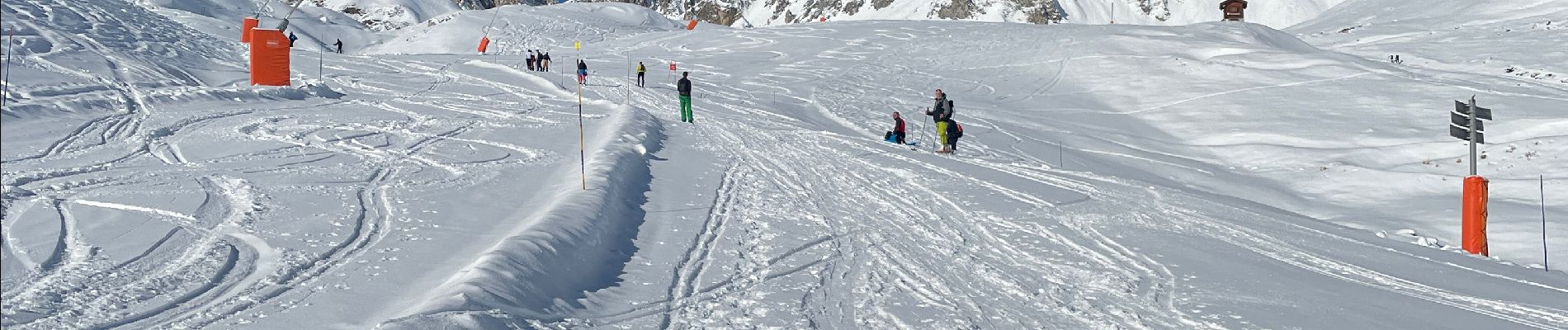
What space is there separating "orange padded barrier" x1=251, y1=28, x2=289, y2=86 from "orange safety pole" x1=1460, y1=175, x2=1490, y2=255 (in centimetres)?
2031

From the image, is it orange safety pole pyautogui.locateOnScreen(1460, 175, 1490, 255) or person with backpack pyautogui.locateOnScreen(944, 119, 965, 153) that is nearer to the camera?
orange safety pole pyautogui.locateOnScreen(1460, 175, 1490, 255)

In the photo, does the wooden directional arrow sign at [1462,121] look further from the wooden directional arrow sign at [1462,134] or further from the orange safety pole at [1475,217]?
the orange safety pole at [1475,217]

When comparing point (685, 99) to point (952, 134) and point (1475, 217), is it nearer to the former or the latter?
point (952, 134)

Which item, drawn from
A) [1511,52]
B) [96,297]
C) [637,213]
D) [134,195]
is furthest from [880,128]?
[1511,52]

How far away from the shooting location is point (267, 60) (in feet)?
76.0

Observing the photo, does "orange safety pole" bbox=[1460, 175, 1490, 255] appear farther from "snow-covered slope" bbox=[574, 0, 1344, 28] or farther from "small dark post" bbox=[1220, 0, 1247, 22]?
"snow-covered slope" bbox=[574, 0, 1344, 28]

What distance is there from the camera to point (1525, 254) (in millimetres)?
15133

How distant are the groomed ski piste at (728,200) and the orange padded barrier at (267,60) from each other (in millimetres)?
752

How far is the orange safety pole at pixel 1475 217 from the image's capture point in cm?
1434

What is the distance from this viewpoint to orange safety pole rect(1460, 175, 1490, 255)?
14.3 metres

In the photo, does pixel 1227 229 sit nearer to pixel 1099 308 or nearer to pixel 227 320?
pixel 1099 308

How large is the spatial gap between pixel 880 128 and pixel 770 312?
17.1 metres

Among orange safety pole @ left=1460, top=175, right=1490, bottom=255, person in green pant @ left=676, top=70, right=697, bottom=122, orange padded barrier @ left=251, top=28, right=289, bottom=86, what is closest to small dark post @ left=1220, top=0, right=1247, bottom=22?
person in green pant @ left=676, top=70, right=697, bottom=122

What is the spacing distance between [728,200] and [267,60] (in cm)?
1457
